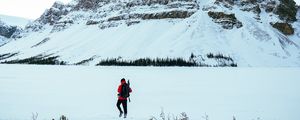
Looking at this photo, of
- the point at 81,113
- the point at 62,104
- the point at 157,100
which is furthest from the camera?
the point at 157,100

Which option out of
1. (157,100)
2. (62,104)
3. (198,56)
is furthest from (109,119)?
(198,56)

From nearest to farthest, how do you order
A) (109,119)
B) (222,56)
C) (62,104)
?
(109,119)
(62,104)
(222,56)

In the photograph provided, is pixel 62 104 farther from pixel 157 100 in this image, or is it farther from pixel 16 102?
pixel 157 100

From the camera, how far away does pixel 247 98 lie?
29.2 metres

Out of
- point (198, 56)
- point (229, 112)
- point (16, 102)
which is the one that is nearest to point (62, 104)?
point (16, 102)

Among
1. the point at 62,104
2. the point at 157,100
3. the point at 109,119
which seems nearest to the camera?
the point at 109,119

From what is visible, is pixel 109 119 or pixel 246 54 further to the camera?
pixel 246 54

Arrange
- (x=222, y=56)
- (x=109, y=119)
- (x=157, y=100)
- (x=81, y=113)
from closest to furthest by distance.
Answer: (x=109, y=119), (x=81, y=113), (x=157, y=100), (x=222, y=56)

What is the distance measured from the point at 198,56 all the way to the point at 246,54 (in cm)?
2465

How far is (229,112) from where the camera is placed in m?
22.8

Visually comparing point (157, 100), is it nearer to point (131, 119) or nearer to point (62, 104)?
point (62, 104)

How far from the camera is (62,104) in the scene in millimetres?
25828

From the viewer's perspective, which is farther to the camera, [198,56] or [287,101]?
[198,56]

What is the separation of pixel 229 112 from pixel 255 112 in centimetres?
146
